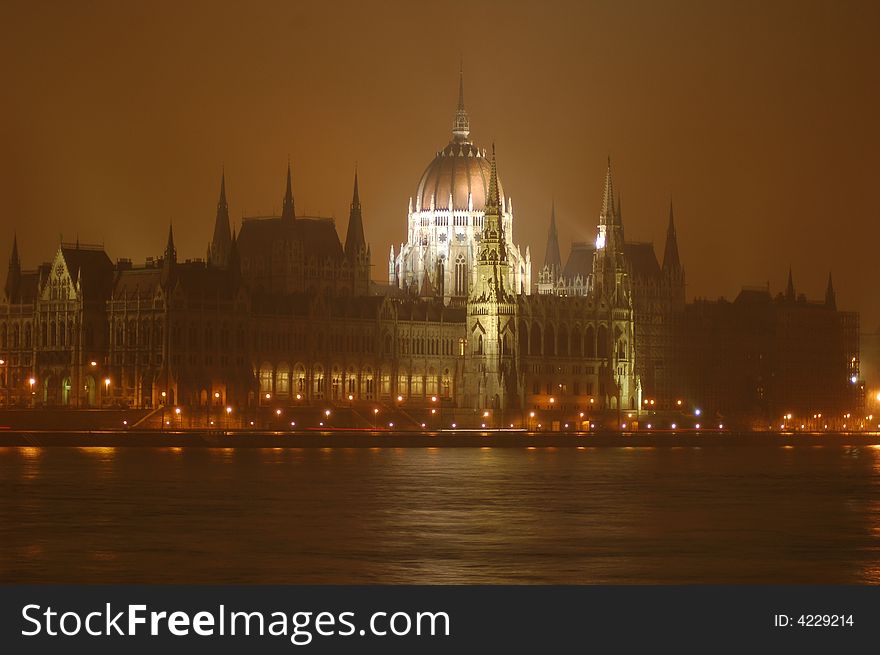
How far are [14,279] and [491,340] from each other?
142ft

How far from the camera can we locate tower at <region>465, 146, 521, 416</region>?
631 ft

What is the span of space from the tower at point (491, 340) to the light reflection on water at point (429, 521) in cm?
6096

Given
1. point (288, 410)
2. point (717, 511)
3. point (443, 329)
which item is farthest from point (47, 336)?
point (717, 511)

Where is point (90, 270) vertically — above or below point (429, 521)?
above

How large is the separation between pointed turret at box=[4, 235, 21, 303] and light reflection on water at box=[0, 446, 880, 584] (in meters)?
52.5

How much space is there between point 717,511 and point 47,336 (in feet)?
332

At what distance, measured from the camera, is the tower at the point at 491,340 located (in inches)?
7574

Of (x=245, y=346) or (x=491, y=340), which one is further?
(x=491, y=340)

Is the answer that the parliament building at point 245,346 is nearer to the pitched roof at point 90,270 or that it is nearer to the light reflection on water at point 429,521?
the pitched roof at point 90,270

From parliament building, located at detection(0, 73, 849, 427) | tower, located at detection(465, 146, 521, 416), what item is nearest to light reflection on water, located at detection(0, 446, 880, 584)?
parliament building, located at detection(0, 73, 849, 427)

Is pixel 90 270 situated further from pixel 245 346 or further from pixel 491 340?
pixel 491 340

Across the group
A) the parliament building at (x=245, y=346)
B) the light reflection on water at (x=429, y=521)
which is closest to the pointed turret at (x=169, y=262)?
the parliament building at (x=245, y=346)

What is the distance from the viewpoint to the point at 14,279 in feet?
603

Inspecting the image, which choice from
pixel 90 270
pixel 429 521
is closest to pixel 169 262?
pixel 90 270
